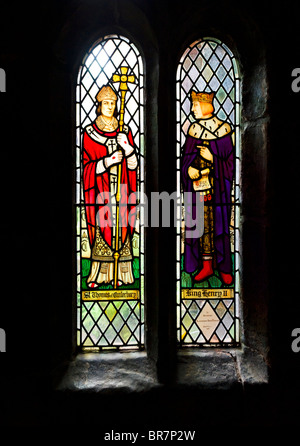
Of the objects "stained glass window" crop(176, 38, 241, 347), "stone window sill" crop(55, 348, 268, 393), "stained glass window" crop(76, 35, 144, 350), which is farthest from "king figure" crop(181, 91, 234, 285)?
"stone window sill" crop(55, 348, 268, 393)

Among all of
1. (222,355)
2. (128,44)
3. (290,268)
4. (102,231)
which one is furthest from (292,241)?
(128,44)

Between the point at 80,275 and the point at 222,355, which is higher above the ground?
the point at 80,275

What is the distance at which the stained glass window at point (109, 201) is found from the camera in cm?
207

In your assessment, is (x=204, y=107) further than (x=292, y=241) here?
Yes

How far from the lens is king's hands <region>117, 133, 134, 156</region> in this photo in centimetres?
207

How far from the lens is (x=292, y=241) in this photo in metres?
1.88

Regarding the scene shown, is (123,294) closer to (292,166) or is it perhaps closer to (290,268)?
(290,268)

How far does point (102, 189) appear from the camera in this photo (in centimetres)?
208

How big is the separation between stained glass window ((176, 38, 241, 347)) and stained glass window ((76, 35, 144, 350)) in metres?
0.27

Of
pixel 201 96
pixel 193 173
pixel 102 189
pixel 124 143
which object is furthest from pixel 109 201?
pixel 201 96

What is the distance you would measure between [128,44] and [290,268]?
1680 mm

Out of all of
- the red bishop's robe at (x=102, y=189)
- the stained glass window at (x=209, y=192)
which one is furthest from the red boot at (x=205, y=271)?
Answer: the red bishop's robe at (x=102, y=189)

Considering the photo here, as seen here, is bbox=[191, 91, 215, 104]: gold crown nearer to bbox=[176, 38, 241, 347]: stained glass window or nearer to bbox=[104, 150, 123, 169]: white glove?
bbox=[176, 38, 241, 347]: stained glass window

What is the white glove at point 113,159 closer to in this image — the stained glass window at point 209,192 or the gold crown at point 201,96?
the stained glass window at point 209,192
